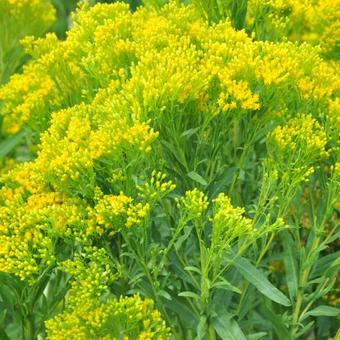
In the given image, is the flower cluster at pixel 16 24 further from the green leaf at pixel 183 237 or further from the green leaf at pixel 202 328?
the green leaf at pixel 202 328

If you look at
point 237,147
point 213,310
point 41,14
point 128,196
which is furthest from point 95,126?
point 41,14

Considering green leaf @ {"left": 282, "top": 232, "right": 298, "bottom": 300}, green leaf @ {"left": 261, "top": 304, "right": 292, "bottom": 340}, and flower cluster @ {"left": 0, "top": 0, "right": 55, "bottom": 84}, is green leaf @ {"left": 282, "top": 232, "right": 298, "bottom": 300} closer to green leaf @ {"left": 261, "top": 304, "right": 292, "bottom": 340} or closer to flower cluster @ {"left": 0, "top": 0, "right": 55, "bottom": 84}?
green leaf @ {"left": 261, "top": 304, "right": 292, "bottom": 340}

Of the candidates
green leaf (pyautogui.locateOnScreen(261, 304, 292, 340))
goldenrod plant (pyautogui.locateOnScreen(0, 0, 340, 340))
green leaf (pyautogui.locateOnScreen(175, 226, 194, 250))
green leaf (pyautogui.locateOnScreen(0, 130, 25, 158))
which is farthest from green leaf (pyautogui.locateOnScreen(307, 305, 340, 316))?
green leaf (pyautogui.locateOnScreen(0, 130, 25, 158))

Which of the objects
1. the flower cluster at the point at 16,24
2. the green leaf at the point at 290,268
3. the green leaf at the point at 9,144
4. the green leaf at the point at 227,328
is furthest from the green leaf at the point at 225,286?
the flower cluster at the point at 16,24

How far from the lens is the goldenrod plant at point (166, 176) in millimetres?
2941

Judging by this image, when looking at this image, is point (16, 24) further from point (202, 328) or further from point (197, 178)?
point (202, 328)

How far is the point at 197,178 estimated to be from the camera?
3.01 meters

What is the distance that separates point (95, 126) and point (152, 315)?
74 centimetres

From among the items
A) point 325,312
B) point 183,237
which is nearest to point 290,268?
point 325,312

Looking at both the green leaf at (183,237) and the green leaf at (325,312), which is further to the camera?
the green leaf at (325,312)

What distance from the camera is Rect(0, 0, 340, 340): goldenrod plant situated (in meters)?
2.94

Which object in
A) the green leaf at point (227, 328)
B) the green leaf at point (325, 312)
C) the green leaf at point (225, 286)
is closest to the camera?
the green leaf at point (225, 286)

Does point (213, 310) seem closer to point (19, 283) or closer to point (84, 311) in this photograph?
point (84, 311)

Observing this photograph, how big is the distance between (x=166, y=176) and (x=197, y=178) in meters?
0.25
